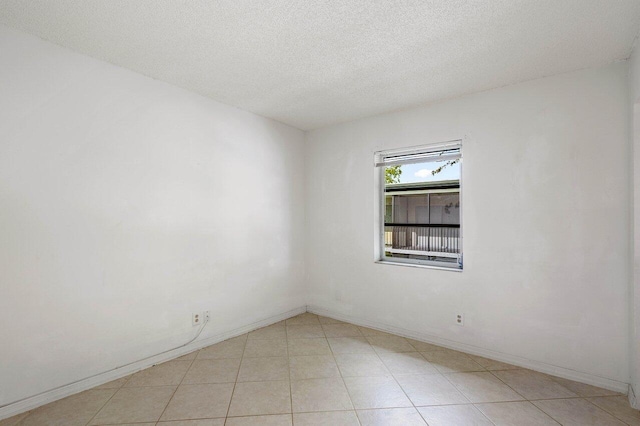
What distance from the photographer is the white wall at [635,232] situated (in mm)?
2145

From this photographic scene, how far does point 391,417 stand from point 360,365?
→ 29.7 inches

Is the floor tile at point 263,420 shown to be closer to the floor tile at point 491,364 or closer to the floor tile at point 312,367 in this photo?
the floor tile at point 312,367

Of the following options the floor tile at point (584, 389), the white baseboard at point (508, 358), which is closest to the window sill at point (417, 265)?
the white baseboard at point (508, 358)

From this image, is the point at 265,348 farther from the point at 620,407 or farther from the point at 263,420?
the point at 620,407

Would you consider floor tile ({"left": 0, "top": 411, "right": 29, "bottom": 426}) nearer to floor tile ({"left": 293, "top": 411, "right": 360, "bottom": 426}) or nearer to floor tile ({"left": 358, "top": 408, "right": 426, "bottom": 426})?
floor tile ({"left": 293, "top": 411, "right": 360, "bottom": 426})

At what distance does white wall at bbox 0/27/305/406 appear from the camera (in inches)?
82.9

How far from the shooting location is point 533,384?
2463 mm

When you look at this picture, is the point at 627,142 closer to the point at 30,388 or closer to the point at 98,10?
the point at 98,10

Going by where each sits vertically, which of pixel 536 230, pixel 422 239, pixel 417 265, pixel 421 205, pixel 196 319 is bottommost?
pixel 196 319

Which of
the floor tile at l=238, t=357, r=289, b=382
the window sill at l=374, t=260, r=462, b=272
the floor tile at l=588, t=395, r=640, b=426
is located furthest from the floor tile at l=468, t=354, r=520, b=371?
the floor tile at l=238, t=357, r=289, b=382

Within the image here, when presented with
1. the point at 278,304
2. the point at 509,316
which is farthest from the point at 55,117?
the point at 509,316

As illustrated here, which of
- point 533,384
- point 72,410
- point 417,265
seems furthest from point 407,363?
point 72,410

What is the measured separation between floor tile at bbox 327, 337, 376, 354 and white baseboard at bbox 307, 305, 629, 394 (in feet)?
1.38

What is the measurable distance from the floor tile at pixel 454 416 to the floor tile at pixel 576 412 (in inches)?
19.3
